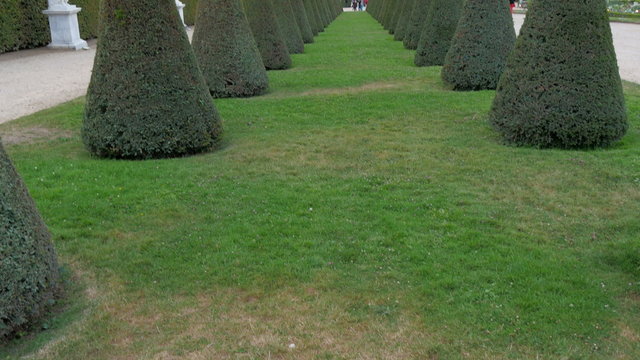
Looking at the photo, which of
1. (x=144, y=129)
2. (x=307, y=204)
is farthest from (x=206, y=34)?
(x=307, y=204)

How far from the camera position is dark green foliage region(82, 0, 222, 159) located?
8.44 metres

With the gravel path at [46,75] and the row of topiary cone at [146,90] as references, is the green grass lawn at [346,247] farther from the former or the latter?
the gravel path at [46,75]

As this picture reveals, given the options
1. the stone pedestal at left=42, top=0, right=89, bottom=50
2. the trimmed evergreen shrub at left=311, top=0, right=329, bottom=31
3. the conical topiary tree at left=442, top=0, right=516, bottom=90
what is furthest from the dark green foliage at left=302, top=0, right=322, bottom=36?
the conical topiary tree at left=442, top=0, right=516, bottom=90

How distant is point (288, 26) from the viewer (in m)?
21.2

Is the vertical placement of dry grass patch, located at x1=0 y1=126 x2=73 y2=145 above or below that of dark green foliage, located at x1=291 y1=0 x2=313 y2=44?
below

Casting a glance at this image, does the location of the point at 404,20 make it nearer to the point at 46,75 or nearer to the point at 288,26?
the point at 288,26

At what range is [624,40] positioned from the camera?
28.8 meters

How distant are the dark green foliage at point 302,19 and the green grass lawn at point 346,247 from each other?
15.6 metres

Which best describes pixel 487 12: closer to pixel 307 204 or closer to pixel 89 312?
pixel 307 204

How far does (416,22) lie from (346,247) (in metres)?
17.1

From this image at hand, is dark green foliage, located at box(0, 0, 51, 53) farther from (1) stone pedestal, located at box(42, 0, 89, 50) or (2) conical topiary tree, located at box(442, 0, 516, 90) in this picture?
(2) conical topiary tree, located at box(442, 0, 516, 90)

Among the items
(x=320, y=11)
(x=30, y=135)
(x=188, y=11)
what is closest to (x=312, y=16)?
(x=320, y=11)

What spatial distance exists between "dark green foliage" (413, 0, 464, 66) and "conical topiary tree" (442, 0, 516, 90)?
3.08 m

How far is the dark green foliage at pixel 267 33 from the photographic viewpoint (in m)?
16.5
